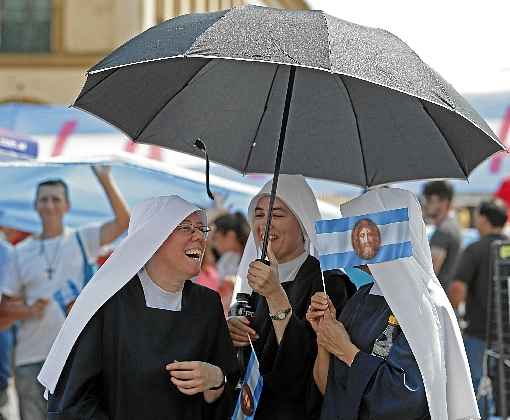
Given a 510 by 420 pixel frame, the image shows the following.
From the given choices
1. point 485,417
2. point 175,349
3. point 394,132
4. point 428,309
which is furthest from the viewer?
point 485,417

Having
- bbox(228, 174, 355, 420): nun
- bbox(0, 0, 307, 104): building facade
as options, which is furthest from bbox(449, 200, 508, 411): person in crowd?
bbox(0, 0, 307, 104): building facade

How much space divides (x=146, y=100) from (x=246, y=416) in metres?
1.67

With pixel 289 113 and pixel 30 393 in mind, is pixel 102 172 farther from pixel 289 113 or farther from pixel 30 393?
pixel 289 113

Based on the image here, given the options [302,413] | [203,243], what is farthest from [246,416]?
[203,243]

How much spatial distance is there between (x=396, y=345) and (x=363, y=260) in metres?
0.34

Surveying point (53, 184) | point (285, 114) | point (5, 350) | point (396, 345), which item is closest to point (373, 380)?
point (396, 345)

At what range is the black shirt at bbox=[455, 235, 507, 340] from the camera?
890 cm

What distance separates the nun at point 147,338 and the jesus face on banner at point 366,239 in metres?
0.65

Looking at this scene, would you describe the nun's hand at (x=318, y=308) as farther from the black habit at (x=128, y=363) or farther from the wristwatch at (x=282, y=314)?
the black habit at (x=128, y=363)

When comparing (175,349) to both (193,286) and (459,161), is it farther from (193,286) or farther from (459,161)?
(459,161)

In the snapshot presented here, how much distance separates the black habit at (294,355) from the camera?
14.4 feet

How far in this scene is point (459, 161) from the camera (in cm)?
500

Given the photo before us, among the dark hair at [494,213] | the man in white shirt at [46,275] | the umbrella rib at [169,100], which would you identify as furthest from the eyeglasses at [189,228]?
the dark hair at [494,213]

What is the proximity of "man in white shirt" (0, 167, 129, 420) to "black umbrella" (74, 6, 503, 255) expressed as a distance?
8.17 ft
